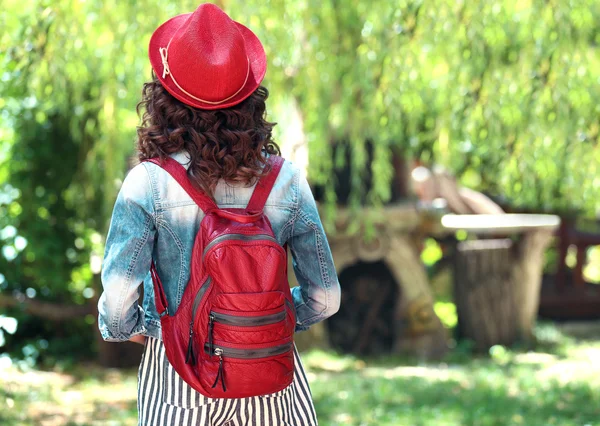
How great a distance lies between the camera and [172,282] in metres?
1.95

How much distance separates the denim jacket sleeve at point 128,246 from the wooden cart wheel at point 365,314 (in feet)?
20.6

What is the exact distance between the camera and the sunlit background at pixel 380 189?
13.5 ft

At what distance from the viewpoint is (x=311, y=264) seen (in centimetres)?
207

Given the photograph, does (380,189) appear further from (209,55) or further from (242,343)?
(242,343)

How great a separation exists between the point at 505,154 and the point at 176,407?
10.8 ft

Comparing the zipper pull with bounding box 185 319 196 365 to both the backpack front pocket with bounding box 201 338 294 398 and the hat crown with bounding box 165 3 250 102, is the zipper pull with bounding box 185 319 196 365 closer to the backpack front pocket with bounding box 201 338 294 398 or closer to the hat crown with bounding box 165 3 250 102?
the backpack front pocket with bounding box 201 338 294 398

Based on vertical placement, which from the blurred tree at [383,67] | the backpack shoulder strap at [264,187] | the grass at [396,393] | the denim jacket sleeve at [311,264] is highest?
the blurred tree at [383,67]

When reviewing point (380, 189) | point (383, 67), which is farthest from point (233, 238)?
point (380, 189)

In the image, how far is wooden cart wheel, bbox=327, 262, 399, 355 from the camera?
812cm

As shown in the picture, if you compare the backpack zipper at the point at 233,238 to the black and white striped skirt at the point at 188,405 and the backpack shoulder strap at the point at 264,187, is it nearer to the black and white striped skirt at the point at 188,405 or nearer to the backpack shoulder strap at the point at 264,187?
the backpack shoulder strap at the point at 264,187

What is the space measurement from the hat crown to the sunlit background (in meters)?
0.33

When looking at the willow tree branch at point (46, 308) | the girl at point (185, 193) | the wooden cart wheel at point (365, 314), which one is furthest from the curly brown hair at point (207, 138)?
the wooden cart wheel at point (365, 314)

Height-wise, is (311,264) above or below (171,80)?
below

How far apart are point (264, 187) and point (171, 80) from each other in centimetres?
32
